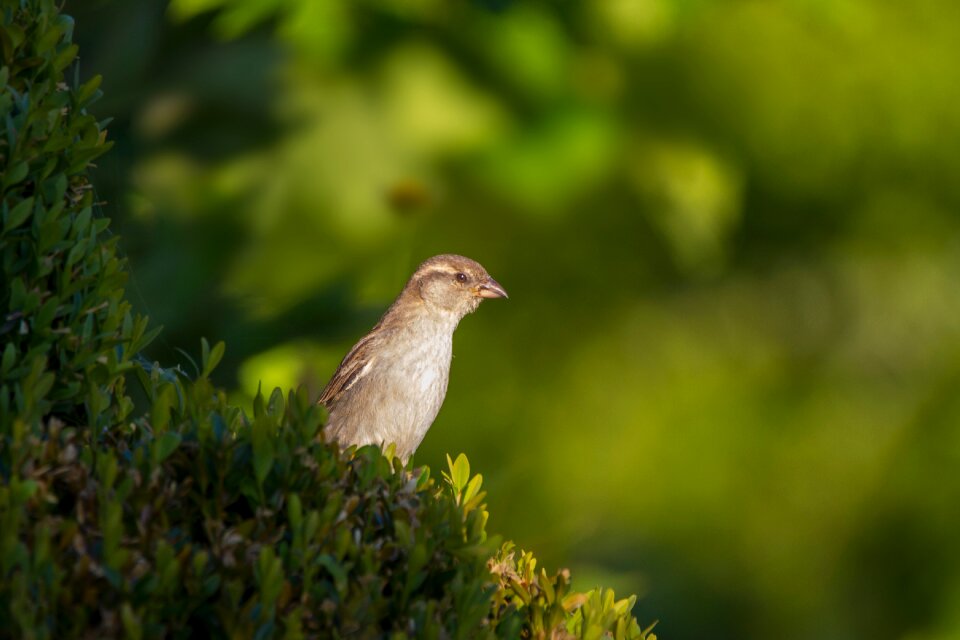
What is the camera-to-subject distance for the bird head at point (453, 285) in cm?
647

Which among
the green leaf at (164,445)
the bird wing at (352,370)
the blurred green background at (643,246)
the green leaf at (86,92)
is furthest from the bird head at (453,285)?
the green leaf at (164,445)

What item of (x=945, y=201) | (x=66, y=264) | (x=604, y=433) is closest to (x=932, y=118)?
(x=945, y=201)

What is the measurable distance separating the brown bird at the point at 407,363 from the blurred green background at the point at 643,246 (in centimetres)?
77

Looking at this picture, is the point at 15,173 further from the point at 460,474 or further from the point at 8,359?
the point at 460,474

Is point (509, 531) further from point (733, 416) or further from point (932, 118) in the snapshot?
point (932, 118)

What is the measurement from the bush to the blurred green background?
140 inches

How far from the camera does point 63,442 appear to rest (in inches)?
124

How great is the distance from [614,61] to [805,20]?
3.69 ft

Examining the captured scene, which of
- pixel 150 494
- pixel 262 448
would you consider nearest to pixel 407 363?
pixel 262 448

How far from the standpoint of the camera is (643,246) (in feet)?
25.7

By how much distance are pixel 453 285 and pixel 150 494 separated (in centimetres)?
352

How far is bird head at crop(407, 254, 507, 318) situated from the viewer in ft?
21.2

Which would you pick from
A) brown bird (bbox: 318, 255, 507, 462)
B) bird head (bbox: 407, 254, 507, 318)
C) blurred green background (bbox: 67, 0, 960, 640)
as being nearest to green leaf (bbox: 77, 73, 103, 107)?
brown bird (bbox: 318, 255, 507, 462)

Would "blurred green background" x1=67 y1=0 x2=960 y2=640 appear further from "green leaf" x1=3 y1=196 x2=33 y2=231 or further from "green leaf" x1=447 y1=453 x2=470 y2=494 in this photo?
"green leaf" x1=3 y1=196 x2=33 y2=231
